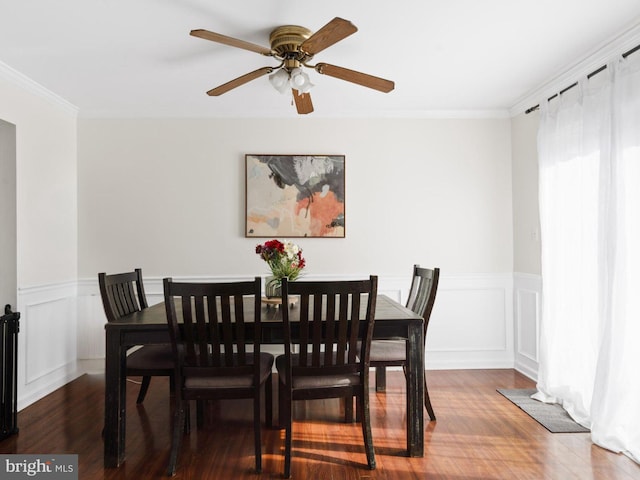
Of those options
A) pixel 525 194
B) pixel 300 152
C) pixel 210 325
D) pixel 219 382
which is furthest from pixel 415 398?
pixel 300 152

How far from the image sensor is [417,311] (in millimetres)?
3248

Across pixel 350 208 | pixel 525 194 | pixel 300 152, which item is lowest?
pixel 350 208

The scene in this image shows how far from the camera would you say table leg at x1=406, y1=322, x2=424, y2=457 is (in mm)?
2568

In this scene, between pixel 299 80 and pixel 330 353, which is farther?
pixel 299 80

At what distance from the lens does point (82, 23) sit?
2.66 m

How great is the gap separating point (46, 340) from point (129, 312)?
116 centimetres

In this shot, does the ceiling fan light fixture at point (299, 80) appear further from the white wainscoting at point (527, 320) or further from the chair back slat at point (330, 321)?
the white wainscoting at point (527, 320)

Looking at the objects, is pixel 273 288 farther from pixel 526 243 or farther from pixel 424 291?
pixel 526 243

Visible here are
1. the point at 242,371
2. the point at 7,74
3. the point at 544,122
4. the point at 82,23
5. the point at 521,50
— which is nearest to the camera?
the point at 242,371

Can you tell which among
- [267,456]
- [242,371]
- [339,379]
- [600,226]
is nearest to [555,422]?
[600,226]

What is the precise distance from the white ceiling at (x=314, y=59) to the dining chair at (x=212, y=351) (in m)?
1.50

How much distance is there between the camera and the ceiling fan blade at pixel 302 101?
9.78 ft

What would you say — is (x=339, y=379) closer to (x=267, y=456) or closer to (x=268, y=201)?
(x=267, y=456)

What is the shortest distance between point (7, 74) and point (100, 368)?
254 cm
